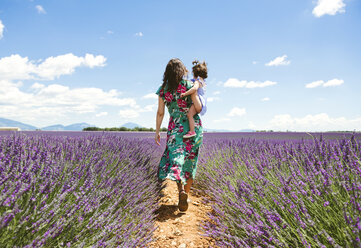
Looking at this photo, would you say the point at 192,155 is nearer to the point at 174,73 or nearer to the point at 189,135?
the point at 189,135

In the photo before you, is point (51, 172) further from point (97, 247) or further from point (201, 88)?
point (201, 88)

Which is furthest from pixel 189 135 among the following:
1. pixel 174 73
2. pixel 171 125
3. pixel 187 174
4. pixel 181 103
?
pixel 174 73

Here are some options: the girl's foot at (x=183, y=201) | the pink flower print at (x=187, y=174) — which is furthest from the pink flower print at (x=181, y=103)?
the girl's foot at (x=183, y=201)

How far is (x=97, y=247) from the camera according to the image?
46.3 inches

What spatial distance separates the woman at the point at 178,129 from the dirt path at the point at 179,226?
0.14 meters

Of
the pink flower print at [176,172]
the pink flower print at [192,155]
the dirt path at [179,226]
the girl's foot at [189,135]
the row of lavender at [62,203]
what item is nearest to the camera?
the row of lavender at [62,203]

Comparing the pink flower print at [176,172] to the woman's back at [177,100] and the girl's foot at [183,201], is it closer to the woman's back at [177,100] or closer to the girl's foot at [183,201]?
the girl's foot at [183,201]

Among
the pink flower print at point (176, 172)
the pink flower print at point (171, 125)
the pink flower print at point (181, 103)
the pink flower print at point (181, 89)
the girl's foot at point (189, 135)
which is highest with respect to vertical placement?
the pink flower print at point (181, 89)

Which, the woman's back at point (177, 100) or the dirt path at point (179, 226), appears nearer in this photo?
the dirt path at point (179, 226)

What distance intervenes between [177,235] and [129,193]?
0.58 m

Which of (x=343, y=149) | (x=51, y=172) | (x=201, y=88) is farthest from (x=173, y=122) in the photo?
(x=343, y=149)

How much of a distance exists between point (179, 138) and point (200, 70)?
2.68 feet

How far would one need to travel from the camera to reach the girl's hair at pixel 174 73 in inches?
92.6

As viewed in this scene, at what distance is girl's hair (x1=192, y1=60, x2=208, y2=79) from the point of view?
264 centimetres
